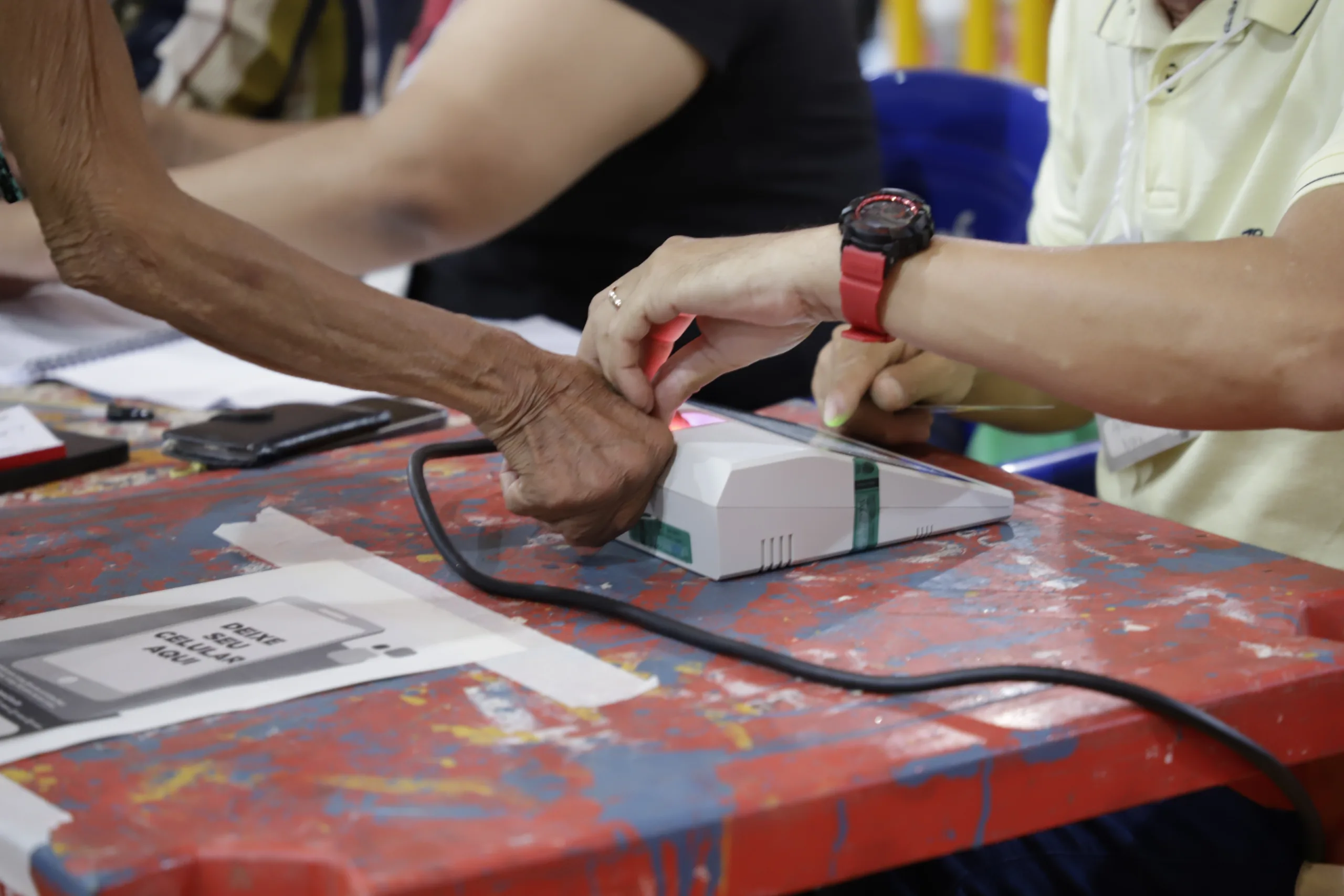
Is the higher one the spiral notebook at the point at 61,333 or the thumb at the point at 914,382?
the thumb at the point at 914,382

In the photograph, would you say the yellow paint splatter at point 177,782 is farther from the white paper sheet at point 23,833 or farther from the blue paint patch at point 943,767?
the blue paint patch at point 943,767

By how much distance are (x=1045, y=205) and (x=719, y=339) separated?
0.53m

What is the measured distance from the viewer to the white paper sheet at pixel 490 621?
61 cm

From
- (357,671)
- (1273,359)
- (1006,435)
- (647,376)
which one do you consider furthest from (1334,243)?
(1006,435)

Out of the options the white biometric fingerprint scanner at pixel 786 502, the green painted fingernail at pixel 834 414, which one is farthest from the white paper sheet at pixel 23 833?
the green painted fingernail at pixel 834 414

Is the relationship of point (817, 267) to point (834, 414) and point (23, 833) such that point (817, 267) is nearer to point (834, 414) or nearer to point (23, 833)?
point (834, 414)

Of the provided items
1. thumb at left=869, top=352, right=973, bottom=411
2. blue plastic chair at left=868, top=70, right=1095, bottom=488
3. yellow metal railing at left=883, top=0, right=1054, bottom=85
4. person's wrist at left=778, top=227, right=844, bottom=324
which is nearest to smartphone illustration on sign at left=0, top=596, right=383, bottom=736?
person's wrist at left=778, top=227, right=844, bottom=324

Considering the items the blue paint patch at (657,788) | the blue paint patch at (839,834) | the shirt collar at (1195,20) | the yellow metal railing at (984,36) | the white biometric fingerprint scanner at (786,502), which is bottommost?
the blue paint patch at (839,834)

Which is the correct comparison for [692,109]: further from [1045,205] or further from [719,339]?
[719,339]

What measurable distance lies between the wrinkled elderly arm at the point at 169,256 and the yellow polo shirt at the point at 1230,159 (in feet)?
1.72

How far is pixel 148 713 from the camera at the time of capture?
0.59 m

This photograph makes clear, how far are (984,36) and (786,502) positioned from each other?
2592mm

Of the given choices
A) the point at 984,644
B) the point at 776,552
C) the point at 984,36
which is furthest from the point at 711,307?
the point at 984,36

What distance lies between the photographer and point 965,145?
165 centimetres
